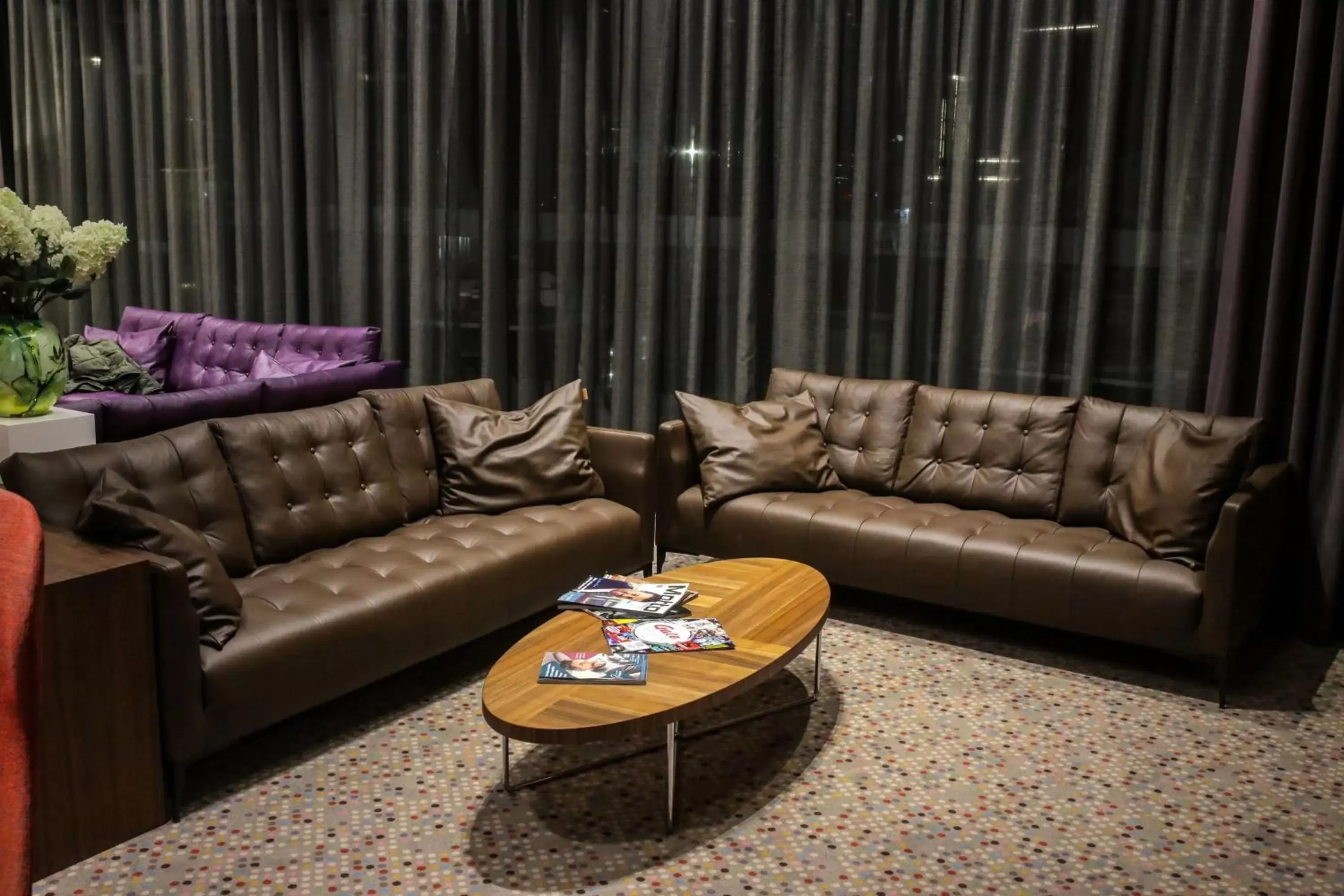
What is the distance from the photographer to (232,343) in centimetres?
554

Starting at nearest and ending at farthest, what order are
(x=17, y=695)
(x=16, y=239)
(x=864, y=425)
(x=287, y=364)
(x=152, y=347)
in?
(x=17, y=695) → (x=16, y=239) → (x=864, y=425) → (x=287, y=364) → (x=152, y=347)

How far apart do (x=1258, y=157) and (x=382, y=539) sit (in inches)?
123

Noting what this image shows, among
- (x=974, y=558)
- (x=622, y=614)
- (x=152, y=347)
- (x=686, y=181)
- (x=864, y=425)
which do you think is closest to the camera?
(x=622, y=614)

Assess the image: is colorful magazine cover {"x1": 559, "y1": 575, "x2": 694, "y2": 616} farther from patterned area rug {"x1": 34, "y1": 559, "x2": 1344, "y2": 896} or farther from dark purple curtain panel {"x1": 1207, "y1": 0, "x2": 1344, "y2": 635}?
dark purple curtain panel {"x1": 1207, "y1": 0, "x2": 1344, "y2": 635}

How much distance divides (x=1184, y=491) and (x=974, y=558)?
653 mm

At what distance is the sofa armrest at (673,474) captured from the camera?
13.6ft

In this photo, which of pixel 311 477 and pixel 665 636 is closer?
pixel 665 636

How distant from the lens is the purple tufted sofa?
3.54 m

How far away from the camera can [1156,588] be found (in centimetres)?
324

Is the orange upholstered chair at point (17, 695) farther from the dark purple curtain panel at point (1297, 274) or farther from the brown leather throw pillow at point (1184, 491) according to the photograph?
the dark purple curtain panel at point (1297, 274)

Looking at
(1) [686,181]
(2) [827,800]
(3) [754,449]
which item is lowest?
(2) [827,800]

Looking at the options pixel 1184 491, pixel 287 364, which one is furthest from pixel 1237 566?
pixel 287 364

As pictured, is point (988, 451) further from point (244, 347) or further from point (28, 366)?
point (244, 347)

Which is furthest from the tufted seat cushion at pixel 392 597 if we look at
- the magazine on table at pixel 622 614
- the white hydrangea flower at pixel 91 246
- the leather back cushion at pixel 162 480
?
the white hydrangea flower at pixel 91 246
